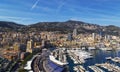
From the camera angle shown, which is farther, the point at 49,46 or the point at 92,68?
the point at 49,46

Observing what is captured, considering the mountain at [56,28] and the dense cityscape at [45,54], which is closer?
the dense cityscape at [45,54]

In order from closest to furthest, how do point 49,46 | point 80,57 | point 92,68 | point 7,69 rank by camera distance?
point 7,69 < point 92,68 < point 80,57 < point 49,46

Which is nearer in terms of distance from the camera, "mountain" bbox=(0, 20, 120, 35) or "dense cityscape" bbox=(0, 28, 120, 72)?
"dense cityscape" bbox=(0, 28, 120, 72)

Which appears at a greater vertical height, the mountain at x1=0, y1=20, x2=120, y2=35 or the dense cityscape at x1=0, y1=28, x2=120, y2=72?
the mountain at x1=0, y1=20, x2=120, y2=35

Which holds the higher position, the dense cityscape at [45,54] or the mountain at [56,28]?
the mountain at [56,28]

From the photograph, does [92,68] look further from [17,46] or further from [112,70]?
[17,46]

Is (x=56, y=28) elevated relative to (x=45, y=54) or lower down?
elevated

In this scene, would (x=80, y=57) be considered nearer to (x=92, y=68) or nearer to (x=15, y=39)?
(x=92, y=68)

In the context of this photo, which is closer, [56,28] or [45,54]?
[45,54]

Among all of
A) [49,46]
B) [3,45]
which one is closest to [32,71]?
[3,45]

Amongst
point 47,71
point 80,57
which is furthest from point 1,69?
point 80,57

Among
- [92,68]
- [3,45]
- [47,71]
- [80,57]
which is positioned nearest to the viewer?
A: [47,71]
